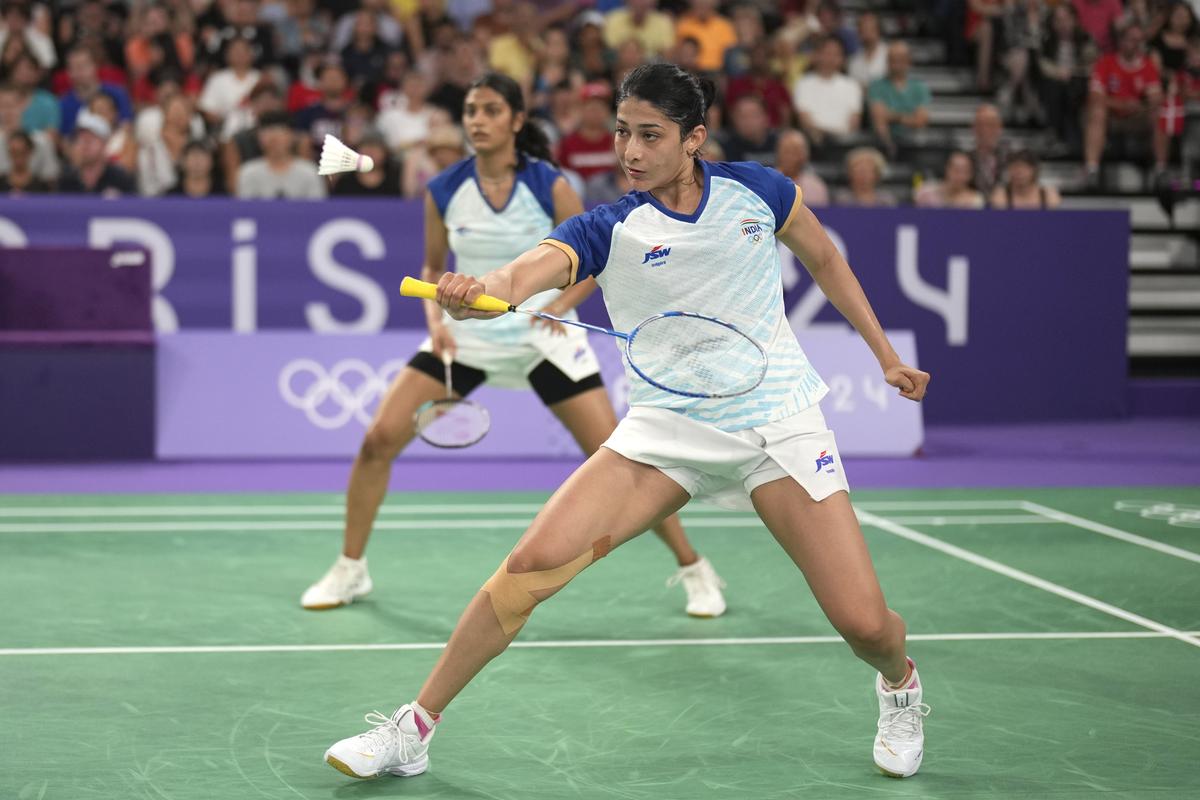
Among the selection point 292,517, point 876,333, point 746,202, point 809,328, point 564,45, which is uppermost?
point 564,45

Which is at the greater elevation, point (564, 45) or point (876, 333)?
point (564, 45)

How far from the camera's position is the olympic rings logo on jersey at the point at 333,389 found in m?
10.1

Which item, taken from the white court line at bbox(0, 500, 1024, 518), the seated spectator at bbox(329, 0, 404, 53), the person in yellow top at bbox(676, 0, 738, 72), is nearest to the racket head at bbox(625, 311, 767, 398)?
the white court line at bbox(0, 500, 1024, 518)

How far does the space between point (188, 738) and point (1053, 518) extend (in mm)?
5261

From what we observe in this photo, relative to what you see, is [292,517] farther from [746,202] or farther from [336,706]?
[746,202]

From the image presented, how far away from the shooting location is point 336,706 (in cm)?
Result: 494

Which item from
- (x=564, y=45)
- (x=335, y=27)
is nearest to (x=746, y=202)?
(x=564, y=45)

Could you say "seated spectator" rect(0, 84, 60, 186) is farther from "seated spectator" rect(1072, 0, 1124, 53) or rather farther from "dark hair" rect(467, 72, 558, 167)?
"seated spectator" rect(1072, 0, 1124, 53)

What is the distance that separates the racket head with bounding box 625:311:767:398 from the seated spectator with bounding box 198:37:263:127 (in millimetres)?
9927

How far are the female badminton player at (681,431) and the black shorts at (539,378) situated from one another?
5.95 feet

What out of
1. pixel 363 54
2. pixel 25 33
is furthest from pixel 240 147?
pixel 25 33

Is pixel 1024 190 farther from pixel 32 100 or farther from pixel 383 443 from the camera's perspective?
pixel 32 100

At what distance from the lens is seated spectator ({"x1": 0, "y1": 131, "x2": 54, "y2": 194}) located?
11570mm

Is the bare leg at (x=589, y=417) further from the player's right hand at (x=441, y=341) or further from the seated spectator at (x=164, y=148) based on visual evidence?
the seated spectator at (x=164, y=148)
